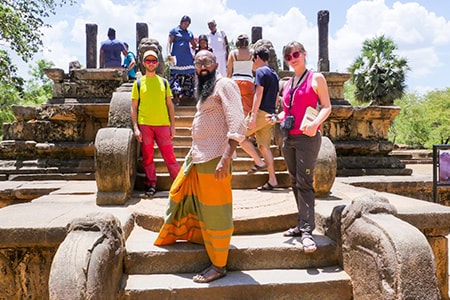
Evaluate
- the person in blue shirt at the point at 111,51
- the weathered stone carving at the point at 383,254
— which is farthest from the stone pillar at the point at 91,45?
the weathered stone carving at the point at 383,254

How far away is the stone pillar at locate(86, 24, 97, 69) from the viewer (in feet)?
41.9

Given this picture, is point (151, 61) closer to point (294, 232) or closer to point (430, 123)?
point (294, 232)

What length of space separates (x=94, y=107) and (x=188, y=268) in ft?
14.5

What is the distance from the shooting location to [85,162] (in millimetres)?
6469

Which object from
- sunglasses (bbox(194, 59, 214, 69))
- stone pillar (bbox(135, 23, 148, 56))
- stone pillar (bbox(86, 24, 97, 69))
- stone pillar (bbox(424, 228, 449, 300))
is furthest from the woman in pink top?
stone pillar (bbox(86, 24, 97, 69))

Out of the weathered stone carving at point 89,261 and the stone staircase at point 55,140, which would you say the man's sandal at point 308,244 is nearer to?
the weathered stone carving at point 89,261

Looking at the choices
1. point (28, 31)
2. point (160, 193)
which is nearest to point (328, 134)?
point (160, 193)

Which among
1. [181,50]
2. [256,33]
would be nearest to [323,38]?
[256,33]

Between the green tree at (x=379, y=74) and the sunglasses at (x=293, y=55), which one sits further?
the green tree at (x=379, y=74)

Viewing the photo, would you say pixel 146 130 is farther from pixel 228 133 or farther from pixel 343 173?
pixel 343 173

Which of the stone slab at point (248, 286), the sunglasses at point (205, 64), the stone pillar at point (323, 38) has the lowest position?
the stone slab at point (248, 286)

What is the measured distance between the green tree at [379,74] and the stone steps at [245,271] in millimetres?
23446

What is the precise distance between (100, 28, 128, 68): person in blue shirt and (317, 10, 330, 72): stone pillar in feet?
19.8

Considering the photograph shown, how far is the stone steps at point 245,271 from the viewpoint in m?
2.68
